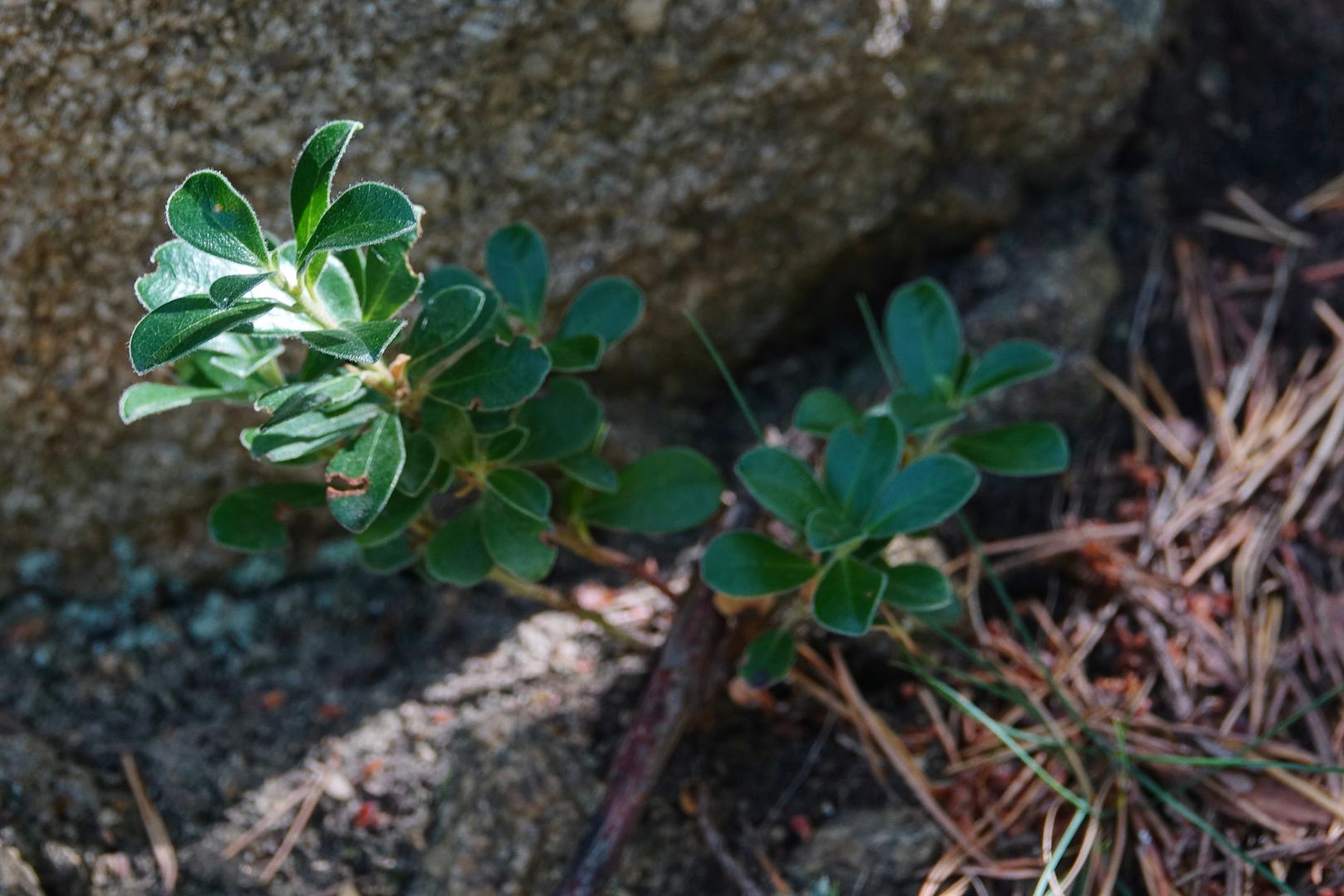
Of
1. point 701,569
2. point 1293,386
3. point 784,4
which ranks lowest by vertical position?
point 1293,386

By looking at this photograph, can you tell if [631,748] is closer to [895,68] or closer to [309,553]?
[309,553]

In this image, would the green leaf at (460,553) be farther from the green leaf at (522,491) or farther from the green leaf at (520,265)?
the green leaf at (520,265)

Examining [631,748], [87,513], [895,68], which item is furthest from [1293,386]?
[87,513]

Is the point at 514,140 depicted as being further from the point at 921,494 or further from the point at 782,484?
the point at 921,494

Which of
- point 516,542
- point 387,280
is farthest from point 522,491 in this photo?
point 387,280

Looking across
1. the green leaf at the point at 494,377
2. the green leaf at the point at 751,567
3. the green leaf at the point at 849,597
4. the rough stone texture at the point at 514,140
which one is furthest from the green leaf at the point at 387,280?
the green leaf at the point at 849,597
